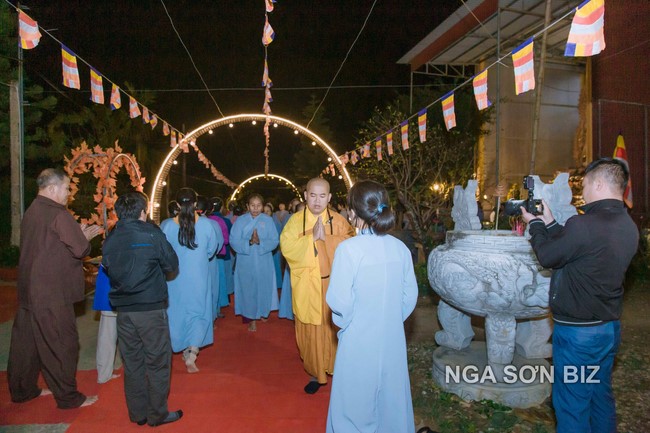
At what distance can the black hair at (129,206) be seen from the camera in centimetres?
349

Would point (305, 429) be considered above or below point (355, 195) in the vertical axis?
below

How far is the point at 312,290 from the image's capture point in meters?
4.40

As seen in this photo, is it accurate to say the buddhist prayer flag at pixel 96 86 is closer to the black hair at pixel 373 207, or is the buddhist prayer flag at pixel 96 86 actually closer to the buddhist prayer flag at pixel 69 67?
the buddhist prayer flag at pixel 69 67

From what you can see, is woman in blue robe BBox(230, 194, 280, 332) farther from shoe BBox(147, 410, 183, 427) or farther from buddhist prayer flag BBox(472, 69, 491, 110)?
buddhist prayer flag BBox(472, 69, 491, 110)

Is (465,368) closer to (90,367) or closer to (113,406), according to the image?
(113,406)

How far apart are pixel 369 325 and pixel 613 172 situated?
1.74 meters

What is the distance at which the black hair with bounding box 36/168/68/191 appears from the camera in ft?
12.7

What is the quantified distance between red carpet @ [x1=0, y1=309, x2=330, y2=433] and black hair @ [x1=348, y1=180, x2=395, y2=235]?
1896 millimetres

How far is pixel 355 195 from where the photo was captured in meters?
2.69

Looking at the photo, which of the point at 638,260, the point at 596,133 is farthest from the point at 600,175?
the point at 596,133

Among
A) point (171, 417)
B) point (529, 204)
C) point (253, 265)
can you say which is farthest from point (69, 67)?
point (529, 204)

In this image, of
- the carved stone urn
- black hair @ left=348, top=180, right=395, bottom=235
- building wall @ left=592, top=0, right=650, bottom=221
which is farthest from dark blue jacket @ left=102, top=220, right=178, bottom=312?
building wall @ left=592, top=0, right=650, bottom=221

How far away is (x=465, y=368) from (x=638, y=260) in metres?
7.43

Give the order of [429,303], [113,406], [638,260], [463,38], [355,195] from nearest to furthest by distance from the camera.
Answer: [355,195] → [113,406] → [429,303] → [638,260] → [463,38]
